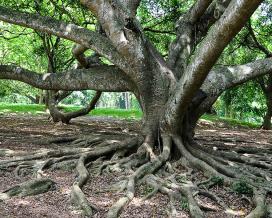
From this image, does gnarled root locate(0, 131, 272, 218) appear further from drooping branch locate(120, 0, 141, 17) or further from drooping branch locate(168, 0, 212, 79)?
drooping branch locate(120, 0, 141, 17)

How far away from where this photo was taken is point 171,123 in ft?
26.3

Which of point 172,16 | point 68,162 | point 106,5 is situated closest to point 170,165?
point 68,162

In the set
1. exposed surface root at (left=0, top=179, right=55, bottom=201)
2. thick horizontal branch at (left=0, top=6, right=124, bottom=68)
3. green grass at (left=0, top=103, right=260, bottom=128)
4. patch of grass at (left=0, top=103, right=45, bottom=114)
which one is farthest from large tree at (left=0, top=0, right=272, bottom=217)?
patch of grass at (left=0, top=103, right=45, bottom=114)

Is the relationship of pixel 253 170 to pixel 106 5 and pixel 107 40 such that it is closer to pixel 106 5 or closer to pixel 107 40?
pixel 107 40

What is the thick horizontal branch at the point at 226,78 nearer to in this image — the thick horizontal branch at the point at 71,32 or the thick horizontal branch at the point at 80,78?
the thick horizontal branch at the point at 80,78

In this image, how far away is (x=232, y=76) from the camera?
28.1 ft

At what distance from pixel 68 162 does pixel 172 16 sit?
7.87m

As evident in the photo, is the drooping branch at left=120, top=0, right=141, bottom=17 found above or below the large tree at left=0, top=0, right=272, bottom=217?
above

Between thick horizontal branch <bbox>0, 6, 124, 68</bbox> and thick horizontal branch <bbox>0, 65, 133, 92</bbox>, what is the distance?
0.67m

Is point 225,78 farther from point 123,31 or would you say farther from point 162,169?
point 162,169

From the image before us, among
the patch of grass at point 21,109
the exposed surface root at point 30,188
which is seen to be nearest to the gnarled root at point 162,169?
the exposed surface root at point 30,188

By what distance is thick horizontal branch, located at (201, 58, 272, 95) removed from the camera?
8.45 metres

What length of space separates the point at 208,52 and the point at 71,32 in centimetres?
362

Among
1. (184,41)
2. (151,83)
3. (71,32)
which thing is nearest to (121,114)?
(184,41)
